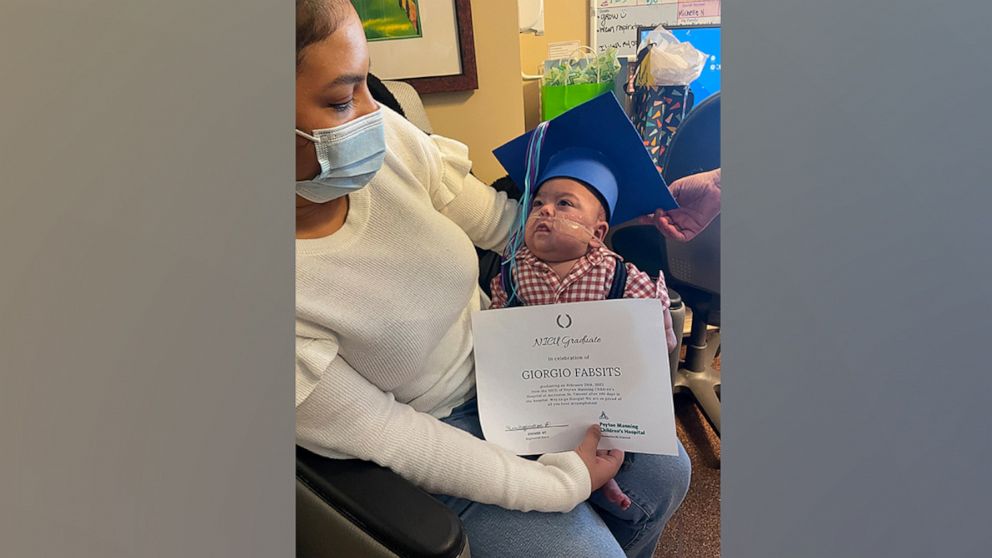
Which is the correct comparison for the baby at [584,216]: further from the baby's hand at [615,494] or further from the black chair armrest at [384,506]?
the black chair armrest at [384,506]

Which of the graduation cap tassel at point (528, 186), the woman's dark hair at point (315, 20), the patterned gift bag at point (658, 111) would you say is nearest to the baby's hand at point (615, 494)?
the graduation cap tassel at point (528, 186)

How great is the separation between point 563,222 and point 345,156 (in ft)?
0.78

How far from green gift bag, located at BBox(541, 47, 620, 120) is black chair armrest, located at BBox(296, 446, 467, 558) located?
0.51 meters

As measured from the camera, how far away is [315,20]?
0.53 meters

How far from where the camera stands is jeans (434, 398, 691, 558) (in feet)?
2.22

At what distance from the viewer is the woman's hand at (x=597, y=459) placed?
0.66 m

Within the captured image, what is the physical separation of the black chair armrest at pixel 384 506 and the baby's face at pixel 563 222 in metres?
0.28

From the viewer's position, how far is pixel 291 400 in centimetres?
25

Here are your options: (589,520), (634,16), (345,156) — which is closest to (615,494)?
(589,520)

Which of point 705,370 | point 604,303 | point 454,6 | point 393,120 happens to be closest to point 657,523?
point 705,370

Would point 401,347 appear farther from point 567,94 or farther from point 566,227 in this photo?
point 567,94

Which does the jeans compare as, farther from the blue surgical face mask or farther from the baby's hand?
the blue surgical face mask
